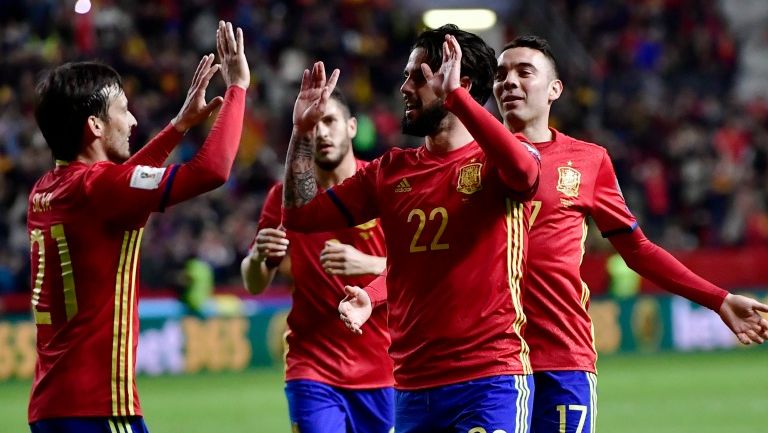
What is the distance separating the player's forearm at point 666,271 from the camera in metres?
6.57

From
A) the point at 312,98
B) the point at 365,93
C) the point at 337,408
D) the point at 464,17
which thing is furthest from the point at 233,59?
the point at 464,17

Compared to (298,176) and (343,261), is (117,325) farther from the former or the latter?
(343,261)

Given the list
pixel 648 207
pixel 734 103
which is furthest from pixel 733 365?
pixel 734 103

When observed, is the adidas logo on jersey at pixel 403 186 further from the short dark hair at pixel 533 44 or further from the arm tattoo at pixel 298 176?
the short dark hair at pixel 533 44

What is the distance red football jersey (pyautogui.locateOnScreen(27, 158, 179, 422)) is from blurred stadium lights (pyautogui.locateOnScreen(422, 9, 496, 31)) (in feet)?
70.3

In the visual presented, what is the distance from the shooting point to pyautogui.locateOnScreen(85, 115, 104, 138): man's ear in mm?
5621

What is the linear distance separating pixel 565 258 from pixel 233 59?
190 cm

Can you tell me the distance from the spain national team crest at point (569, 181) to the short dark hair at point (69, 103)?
7.40 ft

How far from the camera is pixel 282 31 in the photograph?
2433cm

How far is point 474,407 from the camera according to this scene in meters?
5.46

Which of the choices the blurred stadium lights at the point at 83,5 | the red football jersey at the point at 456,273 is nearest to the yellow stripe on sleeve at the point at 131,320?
the red football jersey at the point at 456,273

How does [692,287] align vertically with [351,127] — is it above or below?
below

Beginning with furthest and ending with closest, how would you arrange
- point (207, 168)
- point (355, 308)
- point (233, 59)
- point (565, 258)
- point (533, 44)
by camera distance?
point (533, 44), point (565, 258), point (355, 308), point (233, 59), point (207, 168)

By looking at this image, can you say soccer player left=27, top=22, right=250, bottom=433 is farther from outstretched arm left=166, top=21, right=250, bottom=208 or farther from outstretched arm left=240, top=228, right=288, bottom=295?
outstretched arm left=240, top=228, right=288, bottom=295
